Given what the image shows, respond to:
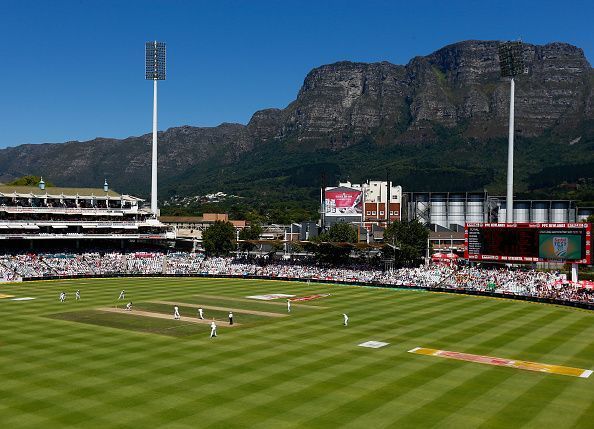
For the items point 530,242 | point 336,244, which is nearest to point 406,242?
point 336,244

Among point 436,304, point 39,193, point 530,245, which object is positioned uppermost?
point 39,193

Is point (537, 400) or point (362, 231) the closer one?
point (537, 400)

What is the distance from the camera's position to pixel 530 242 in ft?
222

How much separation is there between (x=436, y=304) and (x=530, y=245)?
16514 mm

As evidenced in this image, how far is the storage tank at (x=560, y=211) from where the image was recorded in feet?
435

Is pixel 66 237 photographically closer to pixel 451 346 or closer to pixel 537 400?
pixel 451 346

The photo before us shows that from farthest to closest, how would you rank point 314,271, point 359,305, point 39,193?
point 39,193, point 314,271, point 359,305

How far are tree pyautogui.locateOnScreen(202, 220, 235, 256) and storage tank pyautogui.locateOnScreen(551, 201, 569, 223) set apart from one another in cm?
7206

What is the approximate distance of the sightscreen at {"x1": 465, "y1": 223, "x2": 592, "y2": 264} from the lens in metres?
63.9

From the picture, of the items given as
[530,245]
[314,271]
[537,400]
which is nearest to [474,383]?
[537,400]

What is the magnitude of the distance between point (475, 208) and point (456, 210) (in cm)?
427

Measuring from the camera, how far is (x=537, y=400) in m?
26.2

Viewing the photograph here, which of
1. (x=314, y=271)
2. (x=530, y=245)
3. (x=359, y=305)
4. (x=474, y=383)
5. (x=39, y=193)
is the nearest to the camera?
(x=474, y=383)

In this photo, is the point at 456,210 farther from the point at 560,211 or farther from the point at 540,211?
the point at 560,211
